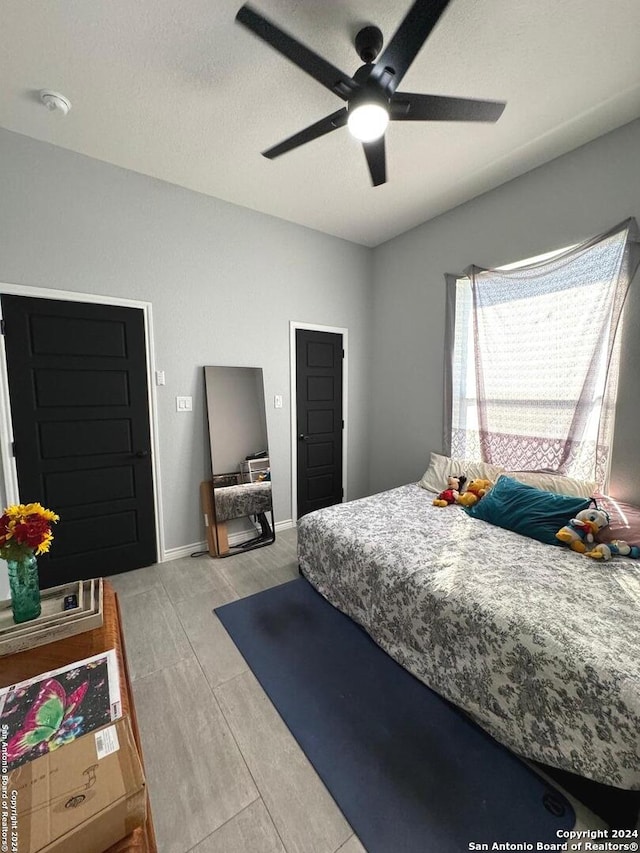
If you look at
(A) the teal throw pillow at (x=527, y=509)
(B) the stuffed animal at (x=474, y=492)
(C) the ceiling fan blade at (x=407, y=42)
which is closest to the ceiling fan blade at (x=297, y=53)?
(C) the ceiling fan blade at (x=407, y=42)

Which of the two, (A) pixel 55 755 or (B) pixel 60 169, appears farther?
(B) pixel 60 169

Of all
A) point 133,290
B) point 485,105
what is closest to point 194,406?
point 133,290

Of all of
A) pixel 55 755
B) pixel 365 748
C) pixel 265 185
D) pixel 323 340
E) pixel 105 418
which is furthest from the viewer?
pixel 323 340

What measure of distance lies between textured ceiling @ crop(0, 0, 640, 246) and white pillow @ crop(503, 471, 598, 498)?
2.22m

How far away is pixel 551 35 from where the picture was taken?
1.54 m

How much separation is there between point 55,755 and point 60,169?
3.07m

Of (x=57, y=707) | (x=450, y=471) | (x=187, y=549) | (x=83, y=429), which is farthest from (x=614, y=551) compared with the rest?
(x=83, y=429)

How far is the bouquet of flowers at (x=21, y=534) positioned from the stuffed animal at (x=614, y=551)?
247 centimetres

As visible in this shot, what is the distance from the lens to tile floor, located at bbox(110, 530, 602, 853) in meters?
1.10

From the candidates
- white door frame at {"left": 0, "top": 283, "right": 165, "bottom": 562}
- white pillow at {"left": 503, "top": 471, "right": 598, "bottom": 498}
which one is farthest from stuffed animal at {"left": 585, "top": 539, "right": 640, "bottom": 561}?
white door frame at {"left": 0, "top": 283, "right": 165, "bottom": 562}

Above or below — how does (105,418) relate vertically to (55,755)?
above

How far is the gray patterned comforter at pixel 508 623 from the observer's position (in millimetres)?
1092

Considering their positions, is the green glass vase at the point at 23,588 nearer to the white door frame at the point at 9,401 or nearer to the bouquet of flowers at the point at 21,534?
the bouquet of flowers at the point at 21,534

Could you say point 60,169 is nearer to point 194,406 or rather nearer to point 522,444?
point 194,406
